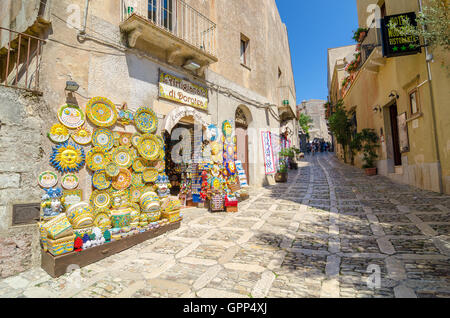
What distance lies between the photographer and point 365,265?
2689 millimetres

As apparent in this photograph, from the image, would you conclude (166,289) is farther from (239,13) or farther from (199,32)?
(239,13)

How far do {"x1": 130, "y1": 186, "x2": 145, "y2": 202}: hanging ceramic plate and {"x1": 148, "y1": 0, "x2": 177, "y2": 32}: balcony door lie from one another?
3903 millimetres

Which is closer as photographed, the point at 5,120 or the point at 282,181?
the point at 5,120

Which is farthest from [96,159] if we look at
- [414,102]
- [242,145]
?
[414,102]

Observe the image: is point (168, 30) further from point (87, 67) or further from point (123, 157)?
point (123, 157)

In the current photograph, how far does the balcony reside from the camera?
4797mm

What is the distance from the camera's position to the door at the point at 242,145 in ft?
31.0

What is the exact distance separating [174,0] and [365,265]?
7571 millimetres

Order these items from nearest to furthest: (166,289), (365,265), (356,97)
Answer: (166,289) → (365,265) → (356,97)

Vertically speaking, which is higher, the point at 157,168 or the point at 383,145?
the point at 383,145

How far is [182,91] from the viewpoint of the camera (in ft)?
20.2

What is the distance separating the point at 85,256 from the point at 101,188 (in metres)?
1.37

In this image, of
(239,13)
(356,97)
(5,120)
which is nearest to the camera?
(5,120)

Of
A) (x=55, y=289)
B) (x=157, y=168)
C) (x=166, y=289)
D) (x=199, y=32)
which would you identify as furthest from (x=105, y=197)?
(x=199, y=32)
